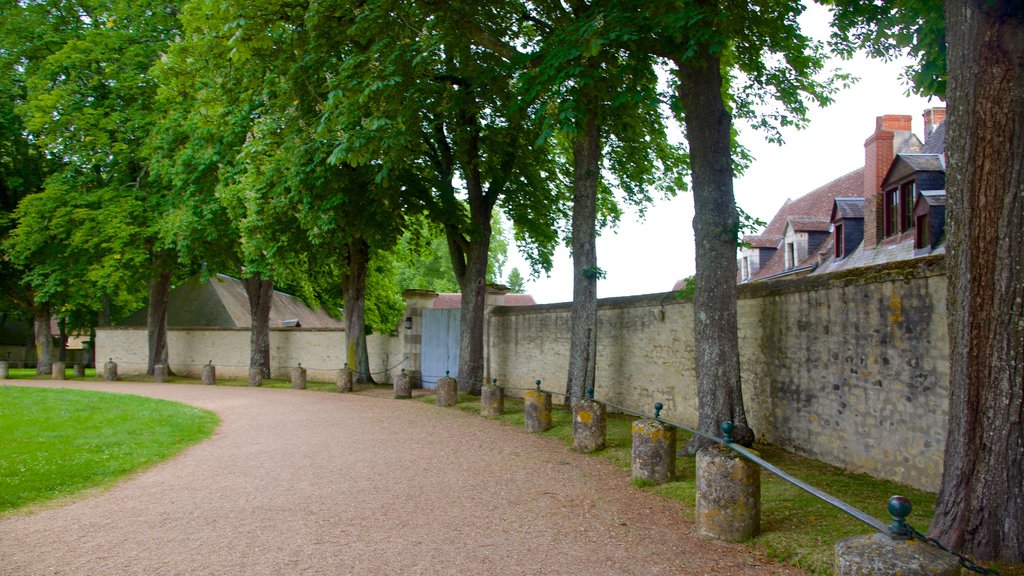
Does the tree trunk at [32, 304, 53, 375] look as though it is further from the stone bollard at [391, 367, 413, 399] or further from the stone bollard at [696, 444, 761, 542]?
the stone bollard at [696, 444, 761, 542]

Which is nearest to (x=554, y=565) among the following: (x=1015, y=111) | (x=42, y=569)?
(x=42, y=569)

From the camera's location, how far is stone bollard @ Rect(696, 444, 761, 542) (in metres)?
5.45

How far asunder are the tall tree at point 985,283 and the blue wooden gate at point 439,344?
50.9 feet

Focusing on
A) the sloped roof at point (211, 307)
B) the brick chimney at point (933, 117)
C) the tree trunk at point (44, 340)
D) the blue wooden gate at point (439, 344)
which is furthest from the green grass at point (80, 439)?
the brick chimney at point (933, 117)

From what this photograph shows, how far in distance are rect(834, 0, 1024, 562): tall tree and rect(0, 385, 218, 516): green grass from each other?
7.90 meters

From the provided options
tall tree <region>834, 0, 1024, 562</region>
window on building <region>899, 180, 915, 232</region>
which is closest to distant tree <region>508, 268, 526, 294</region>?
window on building <region>899, 180, 915, 232</region>

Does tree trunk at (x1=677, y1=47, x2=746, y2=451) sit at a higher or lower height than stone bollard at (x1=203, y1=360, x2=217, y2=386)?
higher

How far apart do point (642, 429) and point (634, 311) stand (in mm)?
5786

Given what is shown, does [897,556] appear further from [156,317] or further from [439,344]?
[156,317]

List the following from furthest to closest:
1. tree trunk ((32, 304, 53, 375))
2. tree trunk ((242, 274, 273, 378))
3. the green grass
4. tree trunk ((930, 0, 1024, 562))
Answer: tree trunk ((32, 304, 53, 375)) → tree trunk ((242, 274, 273, 378)) → the green grass → tree trunk ((930, 0, 1024, 562))

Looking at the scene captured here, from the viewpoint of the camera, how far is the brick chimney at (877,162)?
62.5 ft

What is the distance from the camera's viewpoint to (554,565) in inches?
197

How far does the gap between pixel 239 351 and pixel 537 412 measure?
17973 millimetres

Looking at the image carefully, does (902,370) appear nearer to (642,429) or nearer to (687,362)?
(642,429)
